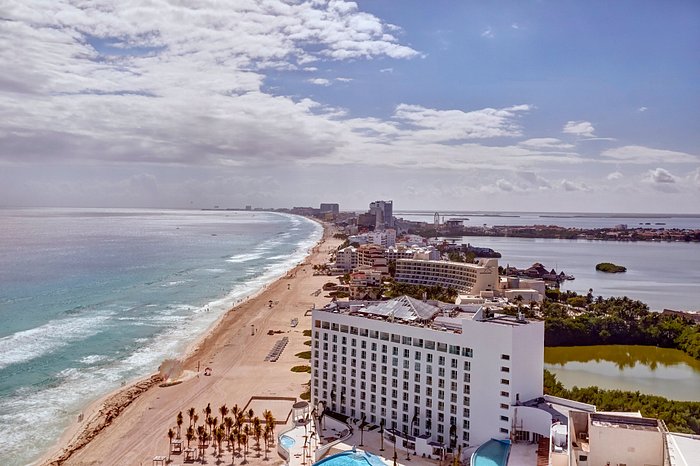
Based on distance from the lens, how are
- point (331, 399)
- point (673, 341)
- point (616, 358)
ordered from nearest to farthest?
point (331, 399), point (616, 358), point (673, 341)

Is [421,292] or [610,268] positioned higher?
[421,292]

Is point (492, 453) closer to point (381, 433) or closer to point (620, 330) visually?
point (381, 433)

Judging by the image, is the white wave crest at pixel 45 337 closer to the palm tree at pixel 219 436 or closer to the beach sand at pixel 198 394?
the beach sand at pixel 198 394

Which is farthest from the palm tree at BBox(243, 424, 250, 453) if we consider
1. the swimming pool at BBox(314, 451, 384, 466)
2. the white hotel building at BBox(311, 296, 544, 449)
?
the swimming pool at BBox(314, 451, 384, 466)

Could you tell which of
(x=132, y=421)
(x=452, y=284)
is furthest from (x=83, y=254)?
(x=132, y=421)

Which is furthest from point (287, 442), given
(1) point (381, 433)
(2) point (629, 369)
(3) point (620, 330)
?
(3) point (620, 330)

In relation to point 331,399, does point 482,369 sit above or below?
above

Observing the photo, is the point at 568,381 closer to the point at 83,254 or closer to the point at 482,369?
the point at 482,369

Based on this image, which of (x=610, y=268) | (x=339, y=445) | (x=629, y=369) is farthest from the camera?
(x=610, y=268)
